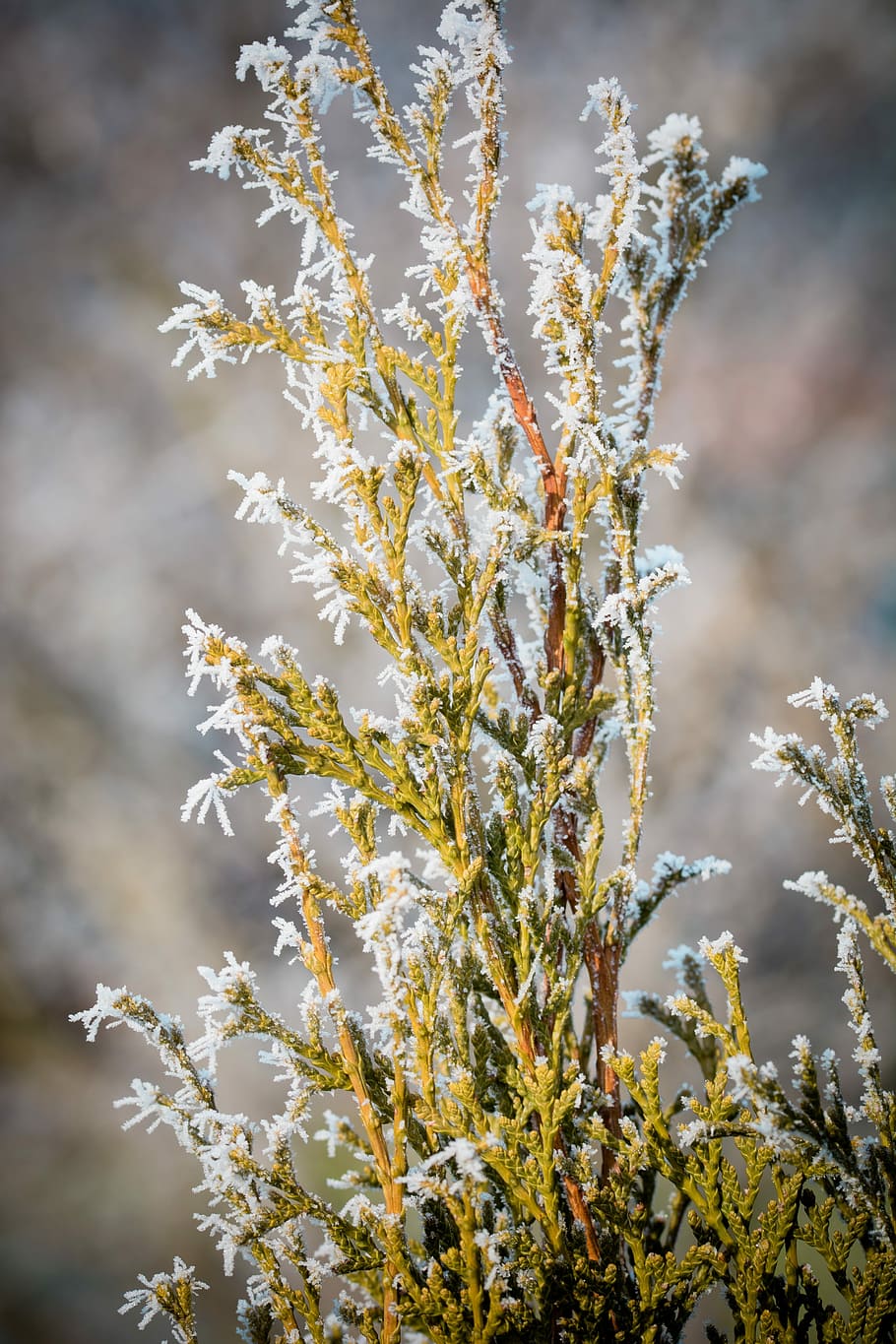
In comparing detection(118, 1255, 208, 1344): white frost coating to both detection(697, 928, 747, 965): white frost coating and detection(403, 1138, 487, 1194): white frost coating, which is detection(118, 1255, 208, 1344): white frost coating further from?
detection(697, 928, 747, 965): white frost coating

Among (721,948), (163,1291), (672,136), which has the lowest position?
(163,1291)

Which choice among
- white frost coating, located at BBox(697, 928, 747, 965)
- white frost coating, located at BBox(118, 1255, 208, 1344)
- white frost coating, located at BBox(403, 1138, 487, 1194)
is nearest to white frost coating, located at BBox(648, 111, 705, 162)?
white frost coating, located at BBox(697, 928, 747, 965)

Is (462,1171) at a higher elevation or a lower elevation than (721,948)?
lower

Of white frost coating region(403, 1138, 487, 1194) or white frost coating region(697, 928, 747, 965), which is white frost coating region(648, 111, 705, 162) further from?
white frost coating region(403, 1138, 487, 1194)

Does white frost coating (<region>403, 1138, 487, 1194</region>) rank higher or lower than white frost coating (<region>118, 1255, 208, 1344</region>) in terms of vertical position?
higher

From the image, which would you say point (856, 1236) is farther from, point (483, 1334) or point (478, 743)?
point (478, 743)

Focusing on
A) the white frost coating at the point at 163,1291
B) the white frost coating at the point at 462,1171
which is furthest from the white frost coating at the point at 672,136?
the white frost coating at the point at 163,1291

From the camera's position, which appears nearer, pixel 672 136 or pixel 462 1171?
pixel 462 1171

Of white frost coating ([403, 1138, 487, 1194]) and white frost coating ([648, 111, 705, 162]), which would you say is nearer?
white frost coating ([403, 1138, 487, 1194])

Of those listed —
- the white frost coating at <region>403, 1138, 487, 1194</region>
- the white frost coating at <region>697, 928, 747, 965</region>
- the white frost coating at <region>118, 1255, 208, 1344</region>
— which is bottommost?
the white frost coating at <region>118, 1255, 208, 1344</region>

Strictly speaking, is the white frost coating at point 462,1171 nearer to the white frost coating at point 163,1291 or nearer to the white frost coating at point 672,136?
the white frost coating at point 163,1291

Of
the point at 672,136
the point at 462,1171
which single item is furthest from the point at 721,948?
the point at 672,136

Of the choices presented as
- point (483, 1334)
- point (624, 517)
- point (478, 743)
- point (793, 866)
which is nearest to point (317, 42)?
point (624, 517)

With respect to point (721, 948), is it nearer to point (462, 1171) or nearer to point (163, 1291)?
point (462, 1171)
